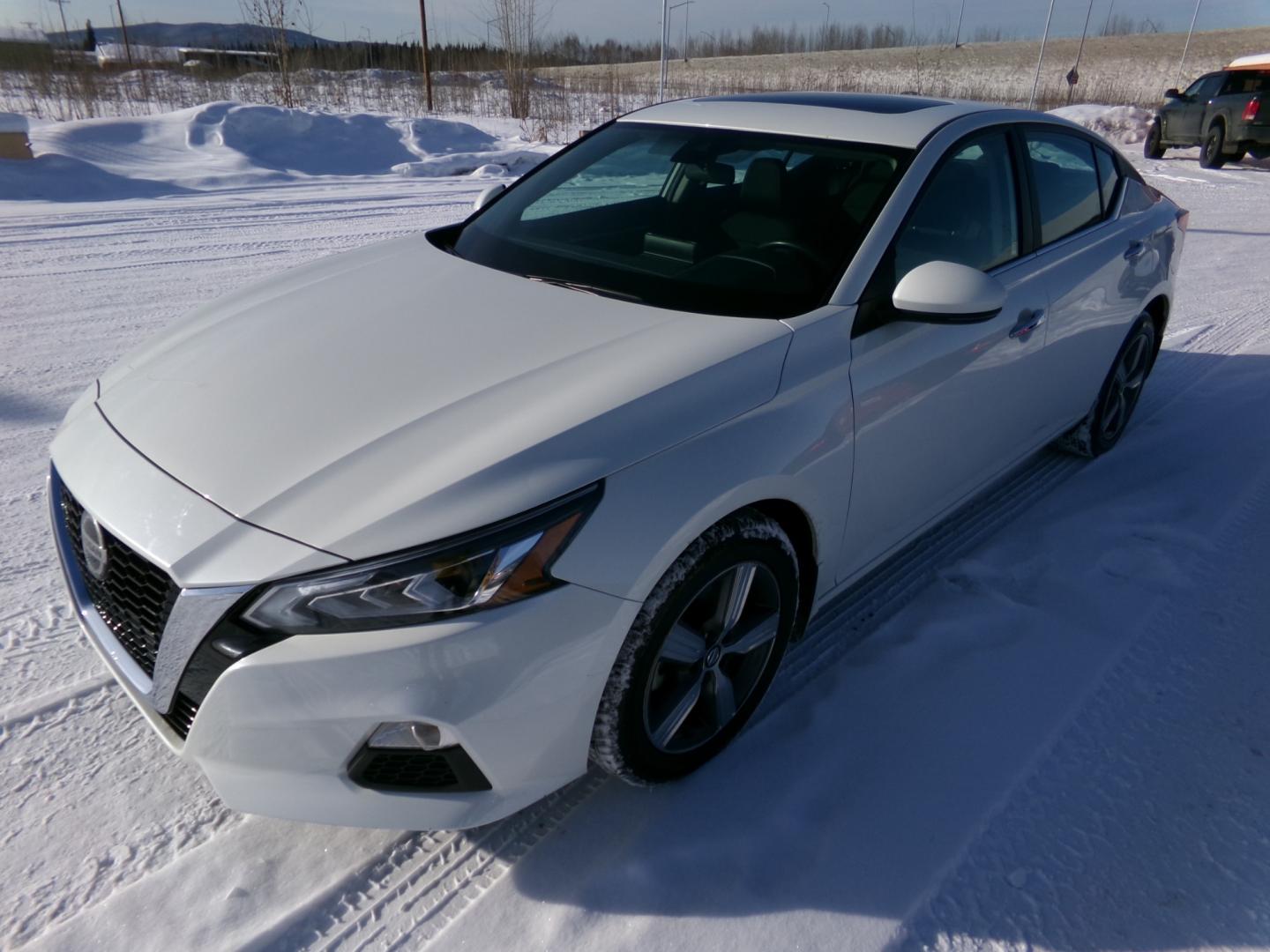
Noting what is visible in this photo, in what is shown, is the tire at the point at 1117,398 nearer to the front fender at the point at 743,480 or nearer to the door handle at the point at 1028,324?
the door handle at the point at 1028,324

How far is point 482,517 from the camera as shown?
1700mm

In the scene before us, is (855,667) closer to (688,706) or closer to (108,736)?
(688,706)

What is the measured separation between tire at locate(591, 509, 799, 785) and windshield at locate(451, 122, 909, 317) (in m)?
0.66

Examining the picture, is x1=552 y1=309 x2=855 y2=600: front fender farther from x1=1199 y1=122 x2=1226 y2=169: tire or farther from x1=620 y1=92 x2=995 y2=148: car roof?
x1=1199 y1=122 x2=1226 y2=169: tire

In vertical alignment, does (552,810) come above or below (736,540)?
below

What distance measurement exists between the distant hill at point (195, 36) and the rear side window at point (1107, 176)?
51.9 ft

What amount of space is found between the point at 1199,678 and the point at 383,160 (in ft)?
38.9

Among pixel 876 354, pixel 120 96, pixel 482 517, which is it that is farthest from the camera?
pixel 120 96

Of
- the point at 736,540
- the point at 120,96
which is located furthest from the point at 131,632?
the point at 120,96

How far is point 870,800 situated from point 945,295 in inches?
51.5

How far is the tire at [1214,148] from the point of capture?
14.9 m

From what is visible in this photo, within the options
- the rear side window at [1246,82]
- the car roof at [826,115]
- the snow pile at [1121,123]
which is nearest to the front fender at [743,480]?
the car roof at [826,115]

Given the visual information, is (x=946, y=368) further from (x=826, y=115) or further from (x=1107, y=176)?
(x=1107, y=176)

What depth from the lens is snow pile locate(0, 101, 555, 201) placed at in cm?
915
